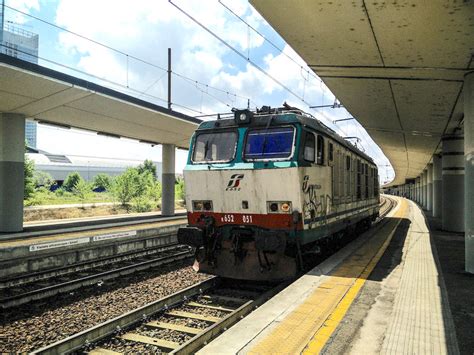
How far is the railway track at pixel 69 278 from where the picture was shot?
28.1 feet

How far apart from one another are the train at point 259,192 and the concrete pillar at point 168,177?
17.5m

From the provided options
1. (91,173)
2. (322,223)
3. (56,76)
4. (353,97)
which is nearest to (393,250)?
(322,223)

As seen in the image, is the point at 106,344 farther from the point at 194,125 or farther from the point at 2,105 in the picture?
the point at 194,125

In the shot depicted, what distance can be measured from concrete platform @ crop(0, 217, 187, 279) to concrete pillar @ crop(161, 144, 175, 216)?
32.1 feet

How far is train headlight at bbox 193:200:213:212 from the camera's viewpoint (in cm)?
889

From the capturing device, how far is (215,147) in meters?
9.12

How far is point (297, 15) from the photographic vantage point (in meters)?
7.05

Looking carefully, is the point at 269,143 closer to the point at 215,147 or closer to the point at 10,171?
the point at 215,147

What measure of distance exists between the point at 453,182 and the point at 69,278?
638 inches

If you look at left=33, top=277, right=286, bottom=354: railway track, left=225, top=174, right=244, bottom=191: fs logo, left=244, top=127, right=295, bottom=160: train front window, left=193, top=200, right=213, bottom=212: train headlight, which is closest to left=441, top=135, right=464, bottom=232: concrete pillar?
left=244, top=127, right=295, bottom=160: train front window

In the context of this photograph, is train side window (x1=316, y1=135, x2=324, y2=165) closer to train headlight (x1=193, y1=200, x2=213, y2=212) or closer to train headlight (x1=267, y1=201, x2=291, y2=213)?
train headlight (x1=267, y1=201, x2=291, y2=213)

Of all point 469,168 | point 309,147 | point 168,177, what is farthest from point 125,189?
point 469,168

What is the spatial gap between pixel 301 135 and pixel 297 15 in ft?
7.71

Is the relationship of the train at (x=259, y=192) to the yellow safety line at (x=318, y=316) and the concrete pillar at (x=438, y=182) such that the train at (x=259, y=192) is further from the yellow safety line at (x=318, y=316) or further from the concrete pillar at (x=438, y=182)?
the concrete pillar at (x=438, y=182)
